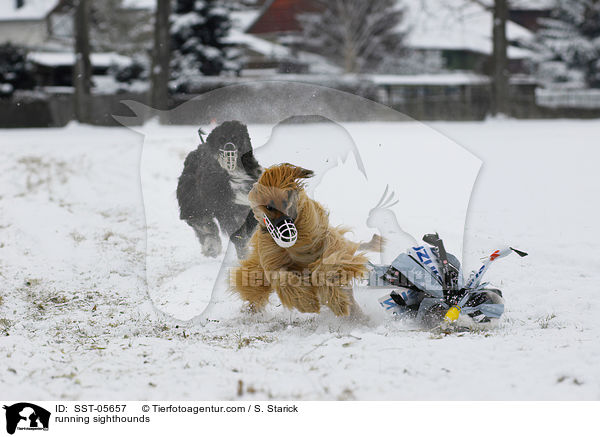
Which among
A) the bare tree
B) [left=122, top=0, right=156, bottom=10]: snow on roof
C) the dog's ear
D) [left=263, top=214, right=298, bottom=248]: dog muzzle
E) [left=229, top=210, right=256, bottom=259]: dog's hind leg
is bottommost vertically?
[left=229, top=210, right=256, bottom=259]: dog's hind leg

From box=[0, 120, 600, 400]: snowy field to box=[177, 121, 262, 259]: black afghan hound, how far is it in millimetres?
174

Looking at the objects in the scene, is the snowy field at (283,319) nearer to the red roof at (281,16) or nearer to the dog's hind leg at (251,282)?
the dog's hind leg at (251,282)

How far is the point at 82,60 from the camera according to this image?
73.3 ft

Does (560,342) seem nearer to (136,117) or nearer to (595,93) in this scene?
(136,117)

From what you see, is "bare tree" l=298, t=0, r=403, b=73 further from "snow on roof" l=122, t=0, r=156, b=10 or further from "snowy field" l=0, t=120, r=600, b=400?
"snowy field" l=0, t=120, r=600, b=400

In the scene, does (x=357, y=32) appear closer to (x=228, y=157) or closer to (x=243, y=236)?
(x=243, y=236)

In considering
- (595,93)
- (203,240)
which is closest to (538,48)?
(595,93)

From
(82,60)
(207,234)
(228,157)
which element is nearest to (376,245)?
(228,157)

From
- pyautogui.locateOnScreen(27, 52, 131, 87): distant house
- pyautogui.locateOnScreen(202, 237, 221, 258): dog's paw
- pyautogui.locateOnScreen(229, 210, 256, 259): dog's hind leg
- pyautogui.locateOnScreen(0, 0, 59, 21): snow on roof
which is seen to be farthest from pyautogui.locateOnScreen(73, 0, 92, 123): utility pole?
pyautogui.locateOnScreen(0, 0, 59, 21): snow on roof

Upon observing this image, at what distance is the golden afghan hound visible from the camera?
13.0 ft

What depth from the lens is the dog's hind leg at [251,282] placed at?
4559 mm

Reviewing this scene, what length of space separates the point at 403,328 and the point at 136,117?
7.67 ft
